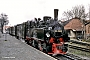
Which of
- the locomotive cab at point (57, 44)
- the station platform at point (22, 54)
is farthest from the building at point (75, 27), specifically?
the locomotive cab at point (57, 44)

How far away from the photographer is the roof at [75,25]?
6231cm

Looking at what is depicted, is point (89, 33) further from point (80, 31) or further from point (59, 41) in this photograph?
point (59, 41)

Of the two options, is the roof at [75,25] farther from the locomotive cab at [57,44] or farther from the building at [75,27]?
the locomotive cab at [57,44]

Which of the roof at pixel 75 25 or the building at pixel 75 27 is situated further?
the roof at pixel 75 25

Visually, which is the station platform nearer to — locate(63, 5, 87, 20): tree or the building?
the building

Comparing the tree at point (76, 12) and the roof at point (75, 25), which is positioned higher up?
the tree at point (76, 12)

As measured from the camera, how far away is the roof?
62.3 m

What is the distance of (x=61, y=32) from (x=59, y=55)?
2.06 metres

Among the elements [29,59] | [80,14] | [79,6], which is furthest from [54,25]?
[79,6]

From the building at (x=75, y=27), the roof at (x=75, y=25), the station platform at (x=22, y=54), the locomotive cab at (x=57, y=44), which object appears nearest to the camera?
the station platform at (x=22, y=54)

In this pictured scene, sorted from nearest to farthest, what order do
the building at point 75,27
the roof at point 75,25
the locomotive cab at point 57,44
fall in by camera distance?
the locomotive cab at point 57,44, the building at point 75,27, the roof at point 75,25

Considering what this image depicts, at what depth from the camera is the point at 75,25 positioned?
6431 centimetres

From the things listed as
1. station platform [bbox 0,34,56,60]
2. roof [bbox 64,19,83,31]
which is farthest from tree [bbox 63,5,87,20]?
station platform [bbox 0,34,56,60]

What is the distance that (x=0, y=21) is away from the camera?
312 ft
